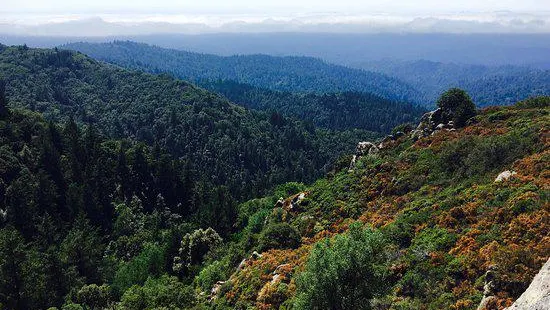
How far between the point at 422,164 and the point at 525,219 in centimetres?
2057

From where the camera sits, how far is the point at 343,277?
77.6ft

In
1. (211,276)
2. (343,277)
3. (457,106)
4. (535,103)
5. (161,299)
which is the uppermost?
(535,103)

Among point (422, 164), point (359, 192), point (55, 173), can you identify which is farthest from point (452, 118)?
point (55, 173)

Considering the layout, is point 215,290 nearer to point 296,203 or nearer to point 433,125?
point 296,203

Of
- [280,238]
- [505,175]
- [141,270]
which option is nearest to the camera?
[505,175]

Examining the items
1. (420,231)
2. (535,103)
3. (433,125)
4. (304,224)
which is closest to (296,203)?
(304,224)

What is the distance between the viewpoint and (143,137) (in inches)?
7677

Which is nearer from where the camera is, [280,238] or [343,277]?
[343,277]

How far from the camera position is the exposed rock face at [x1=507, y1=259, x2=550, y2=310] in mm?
15540

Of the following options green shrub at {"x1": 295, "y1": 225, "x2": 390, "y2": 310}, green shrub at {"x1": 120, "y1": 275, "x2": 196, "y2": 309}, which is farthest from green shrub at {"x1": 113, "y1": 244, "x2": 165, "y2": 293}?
green shrub at {"x1": 295, "y1": 225, "x2": 390, "y2": 310}

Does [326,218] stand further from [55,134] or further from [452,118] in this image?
[55,134]

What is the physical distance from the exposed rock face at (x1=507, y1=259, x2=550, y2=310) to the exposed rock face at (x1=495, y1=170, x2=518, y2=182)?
1705 cm

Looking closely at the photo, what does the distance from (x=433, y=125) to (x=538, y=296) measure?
43.7m

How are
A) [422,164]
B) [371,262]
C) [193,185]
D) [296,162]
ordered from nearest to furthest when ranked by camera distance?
[371,262], [422,164], [193,185], [296,162]
